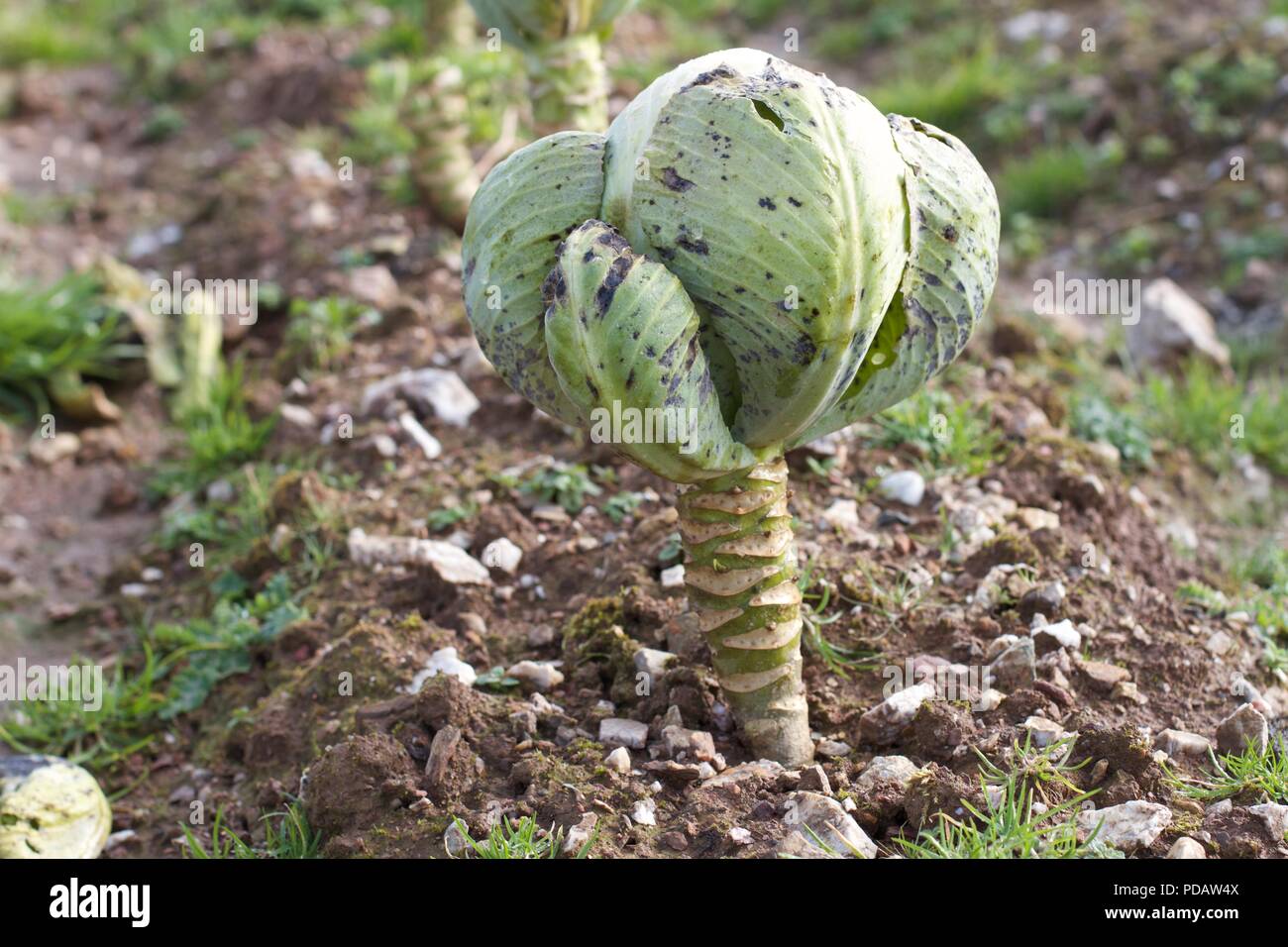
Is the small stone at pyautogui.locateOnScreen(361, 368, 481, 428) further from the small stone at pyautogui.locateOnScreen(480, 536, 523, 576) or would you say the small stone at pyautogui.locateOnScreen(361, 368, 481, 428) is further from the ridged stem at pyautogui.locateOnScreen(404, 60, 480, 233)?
the ridged stem at pyautogui.locateOnScreen(404, 60, 480, 233)

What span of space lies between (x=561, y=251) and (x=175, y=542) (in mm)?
2557

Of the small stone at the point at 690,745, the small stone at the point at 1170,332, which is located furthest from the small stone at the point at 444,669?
the small stone at the point at 1170,332

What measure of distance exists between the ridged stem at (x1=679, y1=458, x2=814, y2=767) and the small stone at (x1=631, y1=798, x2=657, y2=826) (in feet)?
0.78

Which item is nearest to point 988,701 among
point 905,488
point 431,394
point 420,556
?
point 905,488

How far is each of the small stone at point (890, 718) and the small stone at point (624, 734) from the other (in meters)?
0.45

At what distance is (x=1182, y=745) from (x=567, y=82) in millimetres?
2611

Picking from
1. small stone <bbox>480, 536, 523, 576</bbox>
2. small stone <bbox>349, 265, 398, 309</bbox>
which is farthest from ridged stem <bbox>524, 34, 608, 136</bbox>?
small stone <bbox>480, 536, 523, 576</bbox>

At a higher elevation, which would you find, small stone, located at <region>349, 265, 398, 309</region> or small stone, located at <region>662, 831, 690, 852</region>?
small stone, located at <region>349, 265, 398, 309</region>

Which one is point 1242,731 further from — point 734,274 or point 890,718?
point 734,274

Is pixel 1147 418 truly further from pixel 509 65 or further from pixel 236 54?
pixel 236 54

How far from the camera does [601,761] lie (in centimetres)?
278

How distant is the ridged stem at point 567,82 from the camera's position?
4.22m

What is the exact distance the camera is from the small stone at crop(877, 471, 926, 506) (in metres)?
3.67

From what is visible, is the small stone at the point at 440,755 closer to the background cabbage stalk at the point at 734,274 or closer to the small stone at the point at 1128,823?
the background cabbage stalk at the point at 734,274
